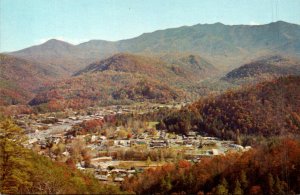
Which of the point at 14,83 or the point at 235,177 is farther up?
the point at 14,83

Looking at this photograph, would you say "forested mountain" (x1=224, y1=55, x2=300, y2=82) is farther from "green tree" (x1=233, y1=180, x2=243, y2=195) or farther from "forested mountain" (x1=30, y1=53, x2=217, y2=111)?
"green tree" (x1=233, y1=180, x2=243, y2=195)

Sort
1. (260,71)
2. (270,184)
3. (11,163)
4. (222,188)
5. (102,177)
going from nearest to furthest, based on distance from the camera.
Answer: (11,163) → (222,188) → (270,184) → (102,177) → (260,71)

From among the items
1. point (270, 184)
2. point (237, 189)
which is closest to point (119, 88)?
point (270, 184)

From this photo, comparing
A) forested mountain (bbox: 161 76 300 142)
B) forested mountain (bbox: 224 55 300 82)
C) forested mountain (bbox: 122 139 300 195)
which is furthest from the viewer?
forested mountain (bbox: 224 55 300 82)

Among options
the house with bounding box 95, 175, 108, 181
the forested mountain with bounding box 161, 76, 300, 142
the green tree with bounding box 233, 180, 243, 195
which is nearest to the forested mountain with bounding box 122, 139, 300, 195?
the green tree with bounding box 233, 180, 243, 195

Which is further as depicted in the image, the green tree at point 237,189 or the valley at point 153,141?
the green tree at point 237,189

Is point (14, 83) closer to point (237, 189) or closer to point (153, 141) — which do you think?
point (153, 141)

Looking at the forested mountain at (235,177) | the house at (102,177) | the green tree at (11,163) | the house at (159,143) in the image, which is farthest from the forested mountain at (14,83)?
the green tree at (11,163)

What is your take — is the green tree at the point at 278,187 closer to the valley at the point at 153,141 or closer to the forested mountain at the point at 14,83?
the valley at the point at 153,141

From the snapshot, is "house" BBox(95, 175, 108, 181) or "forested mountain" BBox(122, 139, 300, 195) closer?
"forested mountain" BBox(122, 139, 300, 195)
